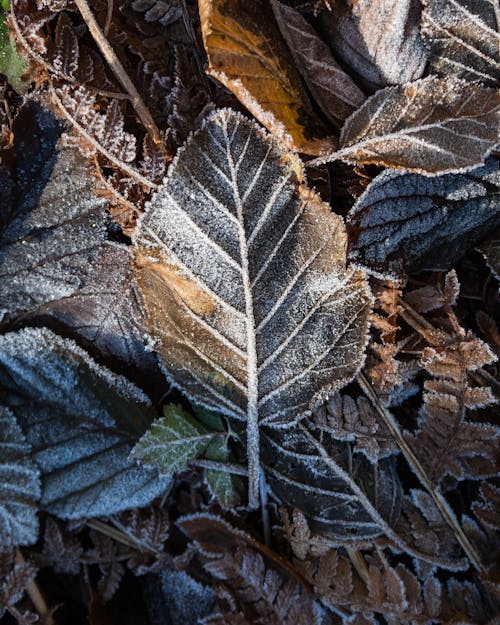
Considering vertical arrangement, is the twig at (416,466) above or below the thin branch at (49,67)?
below

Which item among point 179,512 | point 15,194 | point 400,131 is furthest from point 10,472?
point 400,131

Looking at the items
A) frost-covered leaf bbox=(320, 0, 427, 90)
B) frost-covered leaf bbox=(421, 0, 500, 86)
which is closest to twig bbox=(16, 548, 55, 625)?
frost-covered leaf bbox=(320, 0, 427, 90)

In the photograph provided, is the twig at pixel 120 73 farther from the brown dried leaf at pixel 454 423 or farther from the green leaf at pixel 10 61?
the brown dried leaf at pixel 454 423

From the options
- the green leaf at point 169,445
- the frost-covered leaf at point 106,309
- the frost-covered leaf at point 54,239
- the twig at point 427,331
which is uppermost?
the frost-covered leaf at point 54,239

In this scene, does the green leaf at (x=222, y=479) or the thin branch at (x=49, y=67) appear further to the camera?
the green leaf at (x=222, y=479)

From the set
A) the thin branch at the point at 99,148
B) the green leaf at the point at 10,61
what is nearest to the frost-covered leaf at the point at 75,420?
the thin branch at the point at 99,148

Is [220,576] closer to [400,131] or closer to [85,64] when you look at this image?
[400,131]
